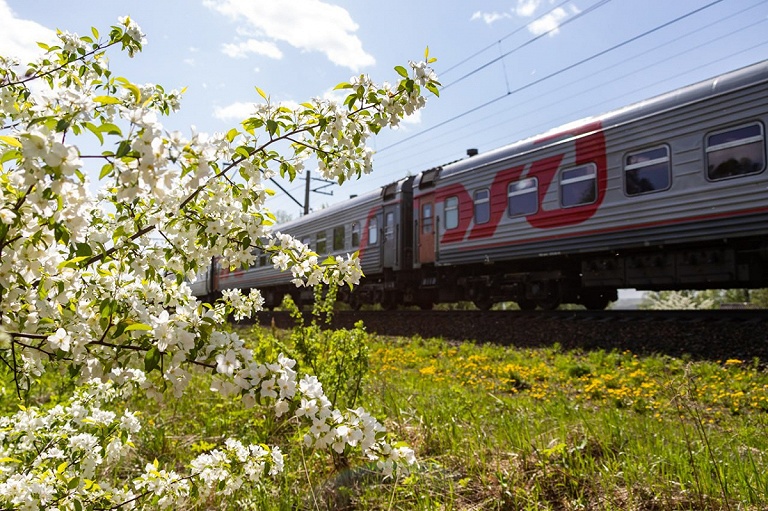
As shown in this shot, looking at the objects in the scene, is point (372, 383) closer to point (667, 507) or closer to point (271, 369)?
point (667, 507)

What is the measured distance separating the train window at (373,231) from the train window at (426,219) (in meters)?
1.87

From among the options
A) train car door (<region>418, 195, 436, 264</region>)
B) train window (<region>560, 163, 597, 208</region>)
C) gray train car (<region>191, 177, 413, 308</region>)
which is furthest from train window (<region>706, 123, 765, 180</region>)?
gray train car (<region>191, 177, 413, 308</region>)

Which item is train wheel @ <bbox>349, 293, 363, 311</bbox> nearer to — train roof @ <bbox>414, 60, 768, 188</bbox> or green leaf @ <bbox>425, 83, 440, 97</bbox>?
train roof @ <bbox>414, 60, 768, 188</bbox>

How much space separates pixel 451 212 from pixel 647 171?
4317 mm

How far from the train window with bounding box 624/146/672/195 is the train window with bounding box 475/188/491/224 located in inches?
110

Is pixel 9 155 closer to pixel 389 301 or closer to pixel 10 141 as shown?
pixel 10 141

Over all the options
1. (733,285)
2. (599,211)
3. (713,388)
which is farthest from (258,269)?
(713,388)

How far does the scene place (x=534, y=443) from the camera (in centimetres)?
273

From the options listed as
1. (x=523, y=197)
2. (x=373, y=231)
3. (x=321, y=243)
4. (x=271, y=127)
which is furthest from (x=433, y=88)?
(x=321, y=243)

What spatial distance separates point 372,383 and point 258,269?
51.0 ft

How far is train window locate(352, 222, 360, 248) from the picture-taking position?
14.6 metres

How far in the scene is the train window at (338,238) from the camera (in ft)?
50.4

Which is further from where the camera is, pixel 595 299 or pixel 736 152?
pixel 595 299

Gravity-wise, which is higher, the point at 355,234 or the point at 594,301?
the point at 355,234
